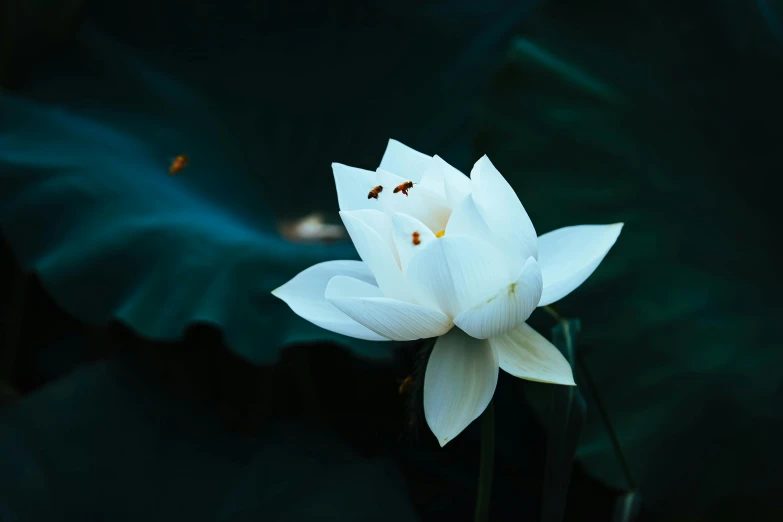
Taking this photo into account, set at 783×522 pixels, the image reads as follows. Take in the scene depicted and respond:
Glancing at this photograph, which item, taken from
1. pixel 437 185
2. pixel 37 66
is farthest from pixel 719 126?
pixel 37 66

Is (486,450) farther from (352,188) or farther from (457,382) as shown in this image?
(352,188)

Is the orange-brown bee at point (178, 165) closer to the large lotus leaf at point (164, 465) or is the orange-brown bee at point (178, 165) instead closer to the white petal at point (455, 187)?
the large lotus leaf at point (164, 465)

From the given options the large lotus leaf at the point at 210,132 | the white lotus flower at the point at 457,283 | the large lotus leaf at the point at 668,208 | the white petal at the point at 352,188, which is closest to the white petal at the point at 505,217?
the white lotus flower at the point at 457,283

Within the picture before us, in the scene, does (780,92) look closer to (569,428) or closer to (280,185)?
(569,428)

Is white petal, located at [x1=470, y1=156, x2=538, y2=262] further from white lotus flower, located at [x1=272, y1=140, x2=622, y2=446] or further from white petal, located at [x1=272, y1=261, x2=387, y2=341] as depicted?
white petal, located at [x1=272, y1=261, x2=387, y2=341]

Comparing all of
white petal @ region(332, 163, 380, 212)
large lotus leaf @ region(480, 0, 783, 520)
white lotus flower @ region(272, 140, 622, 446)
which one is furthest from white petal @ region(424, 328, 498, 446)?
large lotus leaf @ region(480, 0, 783, 520)

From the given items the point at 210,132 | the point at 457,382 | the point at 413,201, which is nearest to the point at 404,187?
the point at 413,201

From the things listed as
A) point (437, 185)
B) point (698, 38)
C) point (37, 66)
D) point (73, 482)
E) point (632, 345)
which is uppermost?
point (698, 38)
